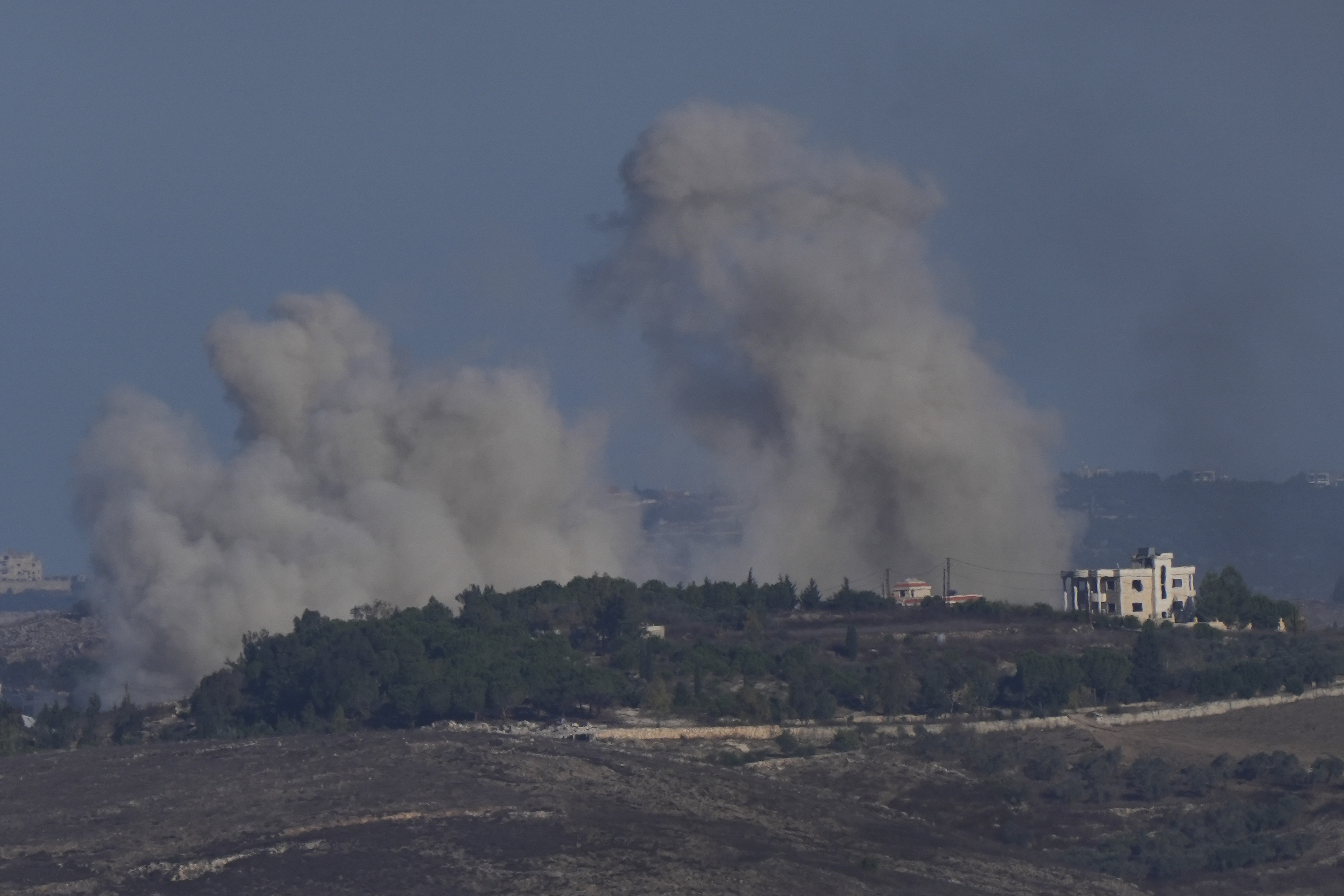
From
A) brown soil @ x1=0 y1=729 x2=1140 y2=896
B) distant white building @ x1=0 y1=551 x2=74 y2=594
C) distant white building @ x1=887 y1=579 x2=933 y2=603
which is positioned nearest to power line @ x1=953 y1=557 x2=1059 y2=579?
distant white building @ x1=887 y1=579 x2=933 y2=603

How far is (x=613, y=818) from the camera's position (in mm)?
33656

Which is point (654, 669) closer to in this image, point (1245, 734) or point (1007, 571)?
point (1245, 734)

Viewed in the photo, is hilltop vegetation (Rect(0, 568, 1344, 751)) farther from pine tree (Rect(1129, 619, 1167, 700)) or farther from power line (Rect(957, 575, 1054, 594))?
power line (Rect(957, 575, 1054, 594))

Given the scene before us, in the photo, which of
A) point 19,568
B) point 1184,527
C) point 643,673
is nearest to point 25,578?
point 19,568

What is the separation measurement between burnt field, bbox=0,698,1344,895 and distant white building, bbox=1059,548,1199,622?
22.9 m

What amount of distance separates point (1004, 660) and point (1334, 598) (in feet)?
181

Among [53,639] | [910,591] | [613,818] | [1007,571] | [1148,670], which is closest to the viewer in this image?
[613,818]

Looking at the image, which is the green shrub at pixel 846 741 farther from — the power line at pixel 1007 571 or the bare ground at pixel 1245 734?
the power line at pixel 1007 571

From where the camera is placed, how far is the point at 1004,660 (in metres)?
53.7

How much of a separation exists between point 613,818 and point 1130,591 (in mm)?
38127

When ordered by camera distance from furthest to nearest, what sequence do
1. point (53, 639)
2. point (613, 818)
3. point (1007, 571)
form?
point (53, 639), point (1007, 571), point (613, 818)

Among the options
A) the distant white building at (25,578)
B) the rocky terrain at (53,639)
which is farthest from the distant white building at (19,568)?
the rocky terrain at (53,639)

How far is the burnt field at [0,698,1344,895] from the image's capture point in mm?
30266

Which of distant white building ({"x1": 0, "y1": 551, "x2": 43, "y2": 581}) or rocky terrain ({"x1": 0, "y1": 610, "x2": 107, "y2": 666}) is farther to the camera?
distant white building ({"x1": 0, "y1": 551, "x2": 43, "y2": 581})
